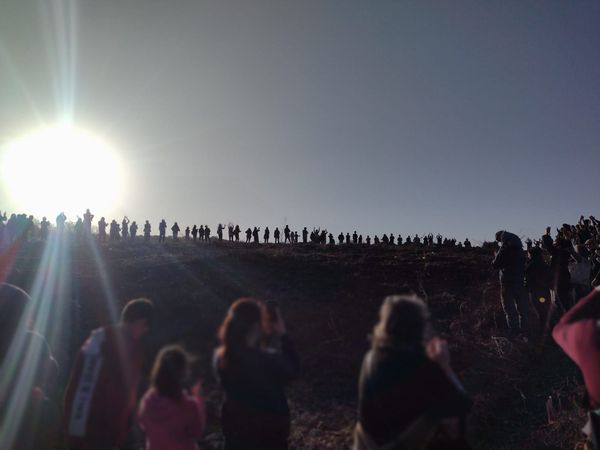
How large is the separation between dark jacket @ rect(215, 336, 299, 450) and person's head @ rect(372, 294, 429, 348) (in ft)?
3.14

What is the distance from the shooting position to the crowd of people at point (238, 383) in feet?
10.1

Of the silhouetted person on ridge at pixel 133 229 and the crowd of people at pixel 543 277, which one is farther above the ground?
the silhouetted person on ridge at pixel 133 229

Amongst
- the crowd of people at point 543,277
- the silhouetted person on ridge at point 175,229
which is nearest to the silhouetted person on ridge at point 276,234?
the silhouetted person on ridge at point 175,229

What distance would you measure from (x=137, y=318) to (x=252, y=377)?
1.12 m

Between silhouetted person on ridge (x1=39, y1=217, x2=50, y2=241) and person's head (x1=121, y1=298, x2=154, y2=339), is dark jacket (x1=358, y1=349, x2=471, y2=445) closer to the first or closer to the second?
person's head (x1=121, y1=298, x2=154, y2=339)

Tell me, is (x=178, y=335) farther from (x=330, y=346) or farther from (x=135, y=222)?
(x=135, y=222)

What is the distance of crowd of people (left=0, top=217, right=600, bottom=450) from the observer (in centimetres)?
308

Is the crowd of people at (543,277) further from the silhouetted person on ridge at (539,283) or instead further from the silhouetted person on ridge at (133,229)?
the silhouetted person on ridge at (133,229)

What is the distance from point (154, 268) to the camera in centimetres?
2100

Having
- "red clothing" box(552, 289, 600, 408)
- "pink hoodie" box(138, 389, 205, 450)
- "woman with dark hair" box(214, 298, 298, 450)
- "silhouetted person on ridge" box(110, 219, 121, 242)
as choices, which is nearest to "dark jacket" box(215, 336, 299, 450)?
"woman with dark hair" box(214, 298, 298, 450)

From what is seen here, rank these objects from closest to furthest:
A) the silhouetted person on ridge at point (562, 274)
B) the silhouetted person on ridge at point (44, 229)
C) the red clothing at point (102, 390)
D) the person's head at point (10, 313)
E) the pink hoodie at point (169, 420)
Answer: the pink hoodie at point (169, 420) < the red clothing at point (102, 390) < the person's head at point (10, 313) < the silhouetted person on ridge at point (562, 274) < the silhouetted person on ridge at point (44, 229)

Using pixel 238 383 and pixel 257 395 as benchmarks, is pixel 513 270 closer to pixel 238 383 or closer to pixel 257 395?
pixel 257 395

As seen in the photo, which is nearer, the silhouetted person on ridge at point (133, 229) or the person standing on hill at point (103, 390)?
the person standing on hill at point (103, 390)

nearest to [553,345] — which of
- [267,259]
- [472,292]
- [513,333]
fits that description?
[513,333]
